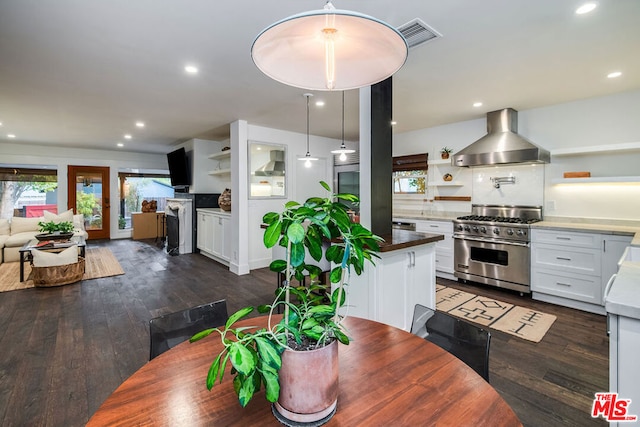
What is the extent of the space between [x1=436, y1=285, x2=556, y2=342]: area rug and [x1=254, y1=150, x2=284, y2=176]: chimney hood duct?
3.39 metres

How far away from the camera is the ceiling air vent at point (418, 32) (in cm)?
207

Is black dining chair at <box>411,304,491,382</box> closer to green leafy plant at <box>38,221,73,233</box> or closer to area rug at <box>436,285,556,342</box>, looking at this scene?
area rug at <box>436,285,556,342</box>

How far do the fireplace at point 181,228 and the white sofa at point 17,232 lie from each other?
159cm

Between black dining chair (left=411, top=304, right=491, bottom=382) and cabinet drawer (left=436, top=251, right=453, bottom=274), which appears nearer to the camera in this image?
black dining chair (left=411, top=304, right=491, bottom=382)

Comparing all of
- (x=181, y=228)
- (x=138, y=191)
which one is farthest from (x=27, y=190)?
(x=181, y=228)

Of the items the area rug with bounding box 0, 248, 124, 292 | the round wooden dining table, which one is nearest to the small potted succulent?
the round wooden dining table

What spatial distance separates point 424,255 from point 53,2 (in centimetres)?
315

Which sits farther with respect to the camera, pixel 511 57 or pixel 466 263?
pixel 466 263

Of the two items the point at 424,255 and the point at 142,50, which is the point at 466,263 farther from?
the point at 142,50

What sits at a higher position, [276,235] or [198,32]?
[198,32]

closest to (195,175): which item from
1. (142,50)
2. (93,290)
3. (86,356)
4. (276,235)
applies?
(93,290)

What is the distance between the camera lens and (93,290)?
3.95 metres

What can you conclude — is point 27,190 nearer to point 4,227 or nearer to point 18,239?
point 4,227

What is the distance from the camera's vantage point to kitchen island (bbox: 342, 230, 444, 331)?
2.24 meters
